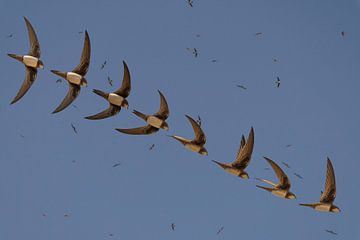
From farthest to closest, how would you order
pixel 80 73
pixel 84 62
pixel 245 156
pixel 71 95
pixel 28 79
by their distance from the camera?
pixel 28 79 → pixel 71 95 → pixel 80 73 → pixel 84 62 → pixel 245 156

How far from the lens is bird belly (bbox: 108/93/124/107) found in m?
32.0

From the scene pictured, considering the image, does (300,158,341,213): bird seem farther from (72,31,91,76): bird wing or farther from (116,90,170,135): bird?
(72,31,91,76): bird wing

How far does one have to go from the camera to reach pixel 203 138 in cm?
3181

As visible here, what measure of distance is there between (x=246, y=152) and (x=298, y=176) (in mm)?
3991

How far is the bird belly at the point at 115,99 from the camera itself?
3195cm

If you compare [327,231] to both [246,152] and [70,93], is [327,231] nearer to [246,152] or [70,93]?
[246,152]

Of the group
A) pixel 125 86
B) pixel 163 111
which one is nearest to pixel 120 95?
pixel 125 86

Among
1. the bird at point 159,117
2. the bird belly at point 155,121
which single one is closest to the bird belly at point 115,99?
the bird at point 159,117

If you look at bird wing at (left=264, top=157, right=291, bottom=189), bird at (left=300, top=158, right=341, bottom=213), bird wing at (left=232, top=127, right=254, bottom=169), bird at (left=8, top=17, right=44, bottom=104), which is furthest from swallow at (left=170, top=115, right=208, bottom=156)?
bird at (left=8, top=17, right=44, bottom=104)

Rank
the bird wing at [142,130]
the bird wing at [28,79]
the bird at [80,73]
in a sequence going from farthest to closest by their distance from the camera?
the bird wing at [28,79] < the bird wing at [142,130] < the bird at [80,73]

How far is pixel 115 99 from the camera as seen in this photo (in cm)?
3195

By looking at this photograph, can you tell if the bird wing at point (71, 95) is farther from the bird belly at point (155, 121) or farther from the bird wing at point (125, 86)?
the bird belly at point (155, 121)

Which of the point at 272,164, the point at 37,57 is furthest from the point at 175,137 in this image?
the point at 37,57

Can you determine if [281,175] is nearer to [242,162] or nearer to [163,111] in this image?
[242,162]
